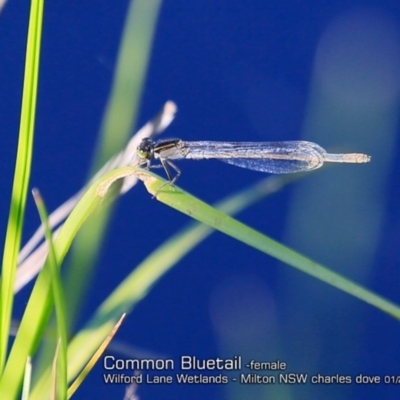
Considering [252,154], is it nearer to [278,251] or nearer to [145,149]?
[145,149]

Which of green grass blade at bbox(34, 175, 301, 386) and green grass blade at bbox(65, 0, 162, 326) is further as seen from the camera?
green grass blade at bbox(65, 0, 162, 326)

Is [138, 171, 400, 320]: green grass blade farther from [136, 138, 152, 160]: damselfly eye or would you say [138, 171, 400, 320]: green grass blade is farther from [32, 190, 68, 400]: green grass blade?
[136, 138, 152, 160]: damselfly eye

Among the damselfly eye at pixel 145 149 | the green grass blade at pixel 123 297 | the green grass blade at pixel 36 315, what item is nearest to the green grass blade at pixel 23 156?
the green grass blade at pixel 36 315

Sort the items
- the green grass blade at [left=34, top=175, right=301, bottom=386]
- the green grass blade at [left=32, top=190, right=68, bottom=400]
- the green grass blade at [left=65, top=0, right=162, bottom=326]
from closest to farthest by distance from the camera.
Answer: the green grass blade at [left=32, top=190, right=68, bottom=400] → the green grass blade at [left=34, top=175, right=301, bottom=386] → the green grass blade at [left=65, top=0, right=162, bottom=326]

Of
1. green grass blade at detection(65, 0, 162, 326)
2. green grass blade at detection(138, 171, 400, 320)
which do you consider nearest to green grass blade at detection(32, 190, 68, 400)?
green grass blade at detection(138, 171, 400, 320)

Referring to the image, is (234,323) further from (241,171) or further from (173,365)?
(241,171)

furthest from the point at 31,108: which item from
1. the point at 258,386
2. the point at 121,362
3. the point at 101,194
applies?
the point at 258,386

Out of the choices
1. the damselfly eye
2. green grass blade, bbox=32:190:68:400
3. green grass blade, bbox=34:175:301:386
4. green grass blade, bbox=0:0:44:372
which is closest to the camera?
green grass blade, bbox=32:190:68:400
